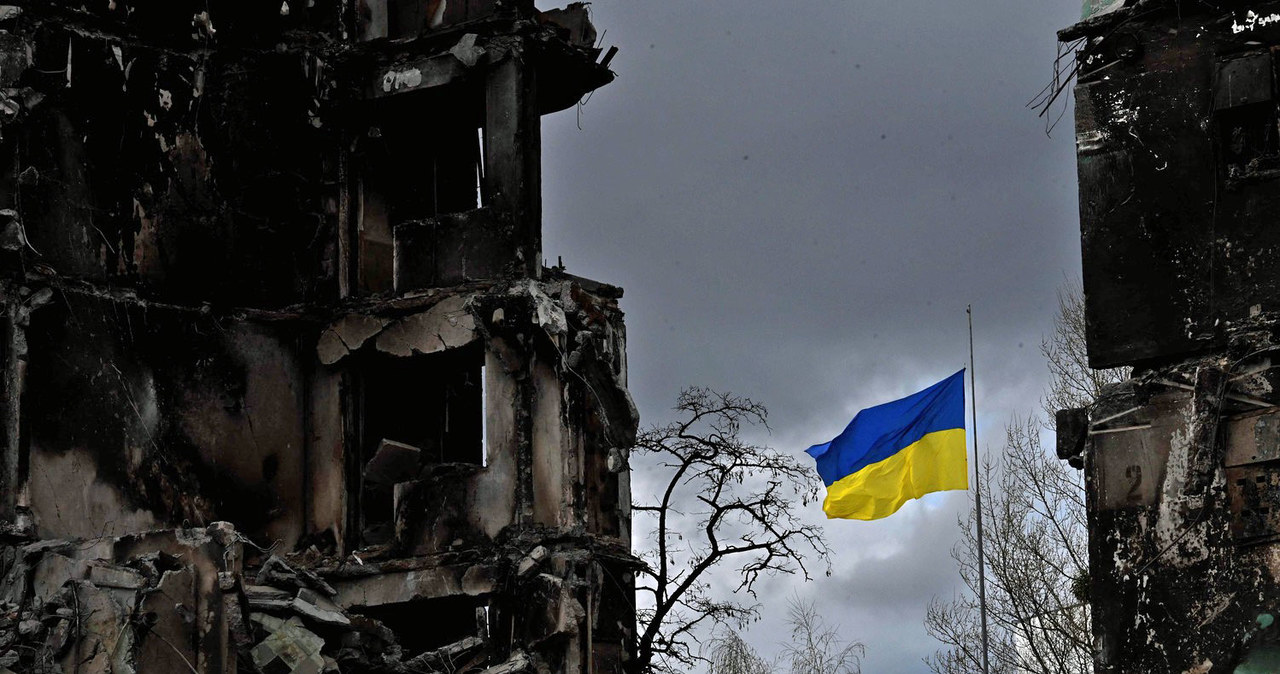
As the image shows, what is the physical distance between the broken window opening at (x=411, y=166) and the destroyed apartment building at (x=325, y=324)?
0.13 feet

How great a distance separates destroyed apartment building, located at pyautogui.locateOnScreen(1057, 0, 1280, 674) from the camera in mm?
17641

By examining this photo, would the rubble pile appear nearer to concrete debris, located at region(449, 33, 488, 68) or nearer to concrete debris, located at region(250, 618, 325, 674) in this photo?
concrete debris, located at region(250, 618, 325, 674)

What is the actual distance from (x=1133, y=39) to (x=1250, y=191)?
1.98 m

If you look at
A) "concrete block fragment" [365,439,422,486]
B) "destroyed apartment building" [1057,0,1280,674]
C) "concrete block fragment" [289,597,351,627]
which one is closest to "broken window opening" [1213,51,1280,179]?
"destroyed apartment building" [1057,0,1280,674]

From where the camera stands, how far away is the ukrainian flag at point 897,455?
23.1 m

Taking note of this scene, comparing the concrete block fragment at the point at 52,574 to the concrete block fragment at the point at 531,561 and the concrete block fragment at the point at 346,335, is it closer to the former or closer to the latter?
the concrete block fragment at the point at 531,561

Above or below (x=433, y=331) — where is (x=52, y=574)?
below

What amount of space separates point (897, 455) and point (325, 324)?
712 centimetres

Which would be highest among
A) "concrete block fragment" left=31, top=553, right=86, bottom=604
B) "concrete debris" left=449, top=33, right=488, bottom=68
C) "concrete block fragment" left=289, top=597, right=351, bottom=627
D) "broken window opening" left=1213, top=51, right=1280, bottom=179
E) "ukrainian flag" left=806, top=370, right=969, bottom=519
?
"concrete debris" left=449, top=33, right=488, bottom=68

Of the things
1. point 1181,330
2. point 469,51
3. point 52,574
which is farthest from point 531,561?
point 1181,330

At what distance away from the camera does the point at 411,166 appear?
2506 centimetres

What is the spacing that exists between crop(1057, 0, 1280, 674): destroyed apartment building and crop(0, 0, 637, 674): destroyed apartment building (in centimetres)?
650

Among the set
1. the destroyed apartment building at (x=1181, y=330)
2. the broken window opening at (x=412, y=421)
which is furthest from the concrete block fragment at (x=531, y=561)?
the destroyed apartment building at (x=1181, y=330)

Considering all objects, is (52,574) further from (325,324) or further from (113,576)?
(325,324)
